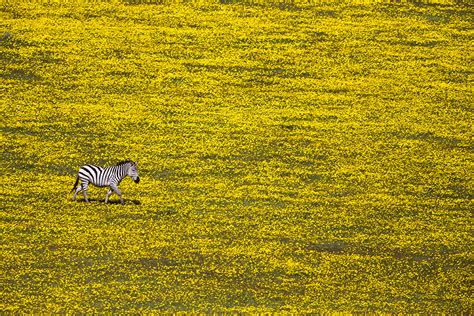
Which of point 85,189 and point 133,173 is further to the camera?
point 85,189

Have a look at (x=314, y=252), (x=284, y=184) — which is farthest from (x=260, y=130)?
(x=314, y=252)

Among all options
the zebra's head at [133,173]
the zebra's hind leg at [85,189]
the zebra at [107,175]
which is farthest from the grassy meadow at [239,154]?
the zebra's head at [133,173]

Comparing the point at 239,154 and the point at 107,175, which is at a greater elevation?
the point at 239,154

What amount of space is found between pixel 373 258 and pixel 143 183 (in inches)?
286

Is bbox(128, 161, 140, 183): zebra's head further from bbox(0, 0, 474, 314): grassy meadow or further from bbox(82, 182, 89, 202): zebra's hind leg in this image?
bbox(82, 182, 89, 202): zebra's hind leg

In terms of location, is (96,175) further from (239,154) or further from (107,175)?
(239,154)

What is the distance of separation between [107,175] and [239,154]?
17.7 ft

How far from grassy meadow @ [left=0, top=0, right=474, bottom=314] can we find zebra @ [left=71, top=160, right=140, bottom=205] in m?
0.65

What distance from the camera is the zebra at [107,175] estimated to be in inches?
998

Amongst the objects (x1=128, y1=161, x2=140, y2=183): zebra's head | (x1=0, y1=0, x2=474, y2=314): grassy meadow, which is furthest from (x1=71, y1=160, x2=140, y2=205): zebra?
(x1=0, y1=0, x2=474, y2=314): grassy meadow

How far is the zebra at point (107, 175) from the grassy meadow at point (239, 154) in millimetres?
645

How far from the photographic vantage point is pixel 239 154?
96.7 feet

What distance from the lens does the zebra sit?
25.3m

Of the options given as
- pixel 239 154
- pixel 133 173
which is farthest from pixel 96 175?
pixel 239 154
